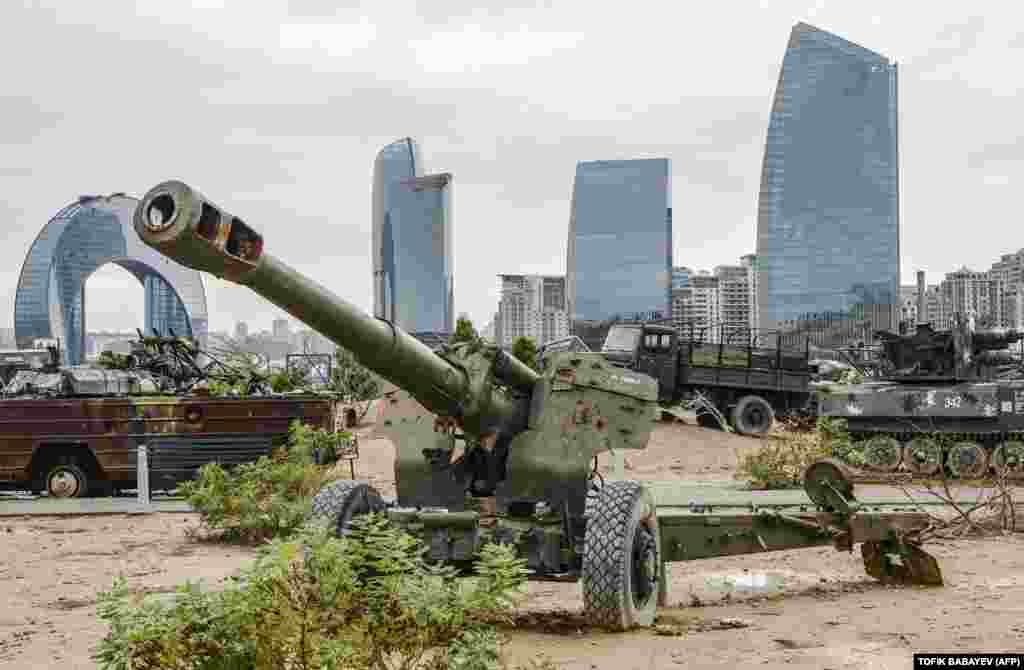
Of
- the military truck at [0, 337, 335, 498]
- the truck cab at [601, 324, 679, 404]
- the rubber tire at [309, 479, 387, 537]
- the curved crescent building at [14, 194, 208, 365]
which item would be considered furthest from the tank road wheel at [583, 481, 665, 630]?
the curved crescent building at [14, 194, 208, 365]

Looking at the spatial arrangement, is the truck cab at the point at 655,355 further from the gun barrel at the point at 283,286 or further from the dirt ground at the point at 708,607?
the gun barrel at the point at 283,286

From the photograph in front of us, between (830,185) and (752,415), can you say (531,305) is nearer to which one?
(830,185)

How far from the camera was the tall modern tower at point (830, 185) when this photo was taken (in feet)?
290

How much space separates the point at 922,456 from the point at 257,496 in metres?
9.77

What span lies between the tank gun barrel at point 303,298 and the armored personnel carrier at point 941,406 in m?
11.2

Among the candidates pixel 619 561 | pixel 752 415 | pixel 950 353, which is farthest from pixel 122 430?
pixel 752 415

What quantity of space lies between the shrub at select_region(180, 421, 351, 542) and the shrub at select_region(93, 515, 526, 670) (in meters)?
6.84

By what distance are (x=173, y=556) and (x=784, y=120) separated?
273 feet

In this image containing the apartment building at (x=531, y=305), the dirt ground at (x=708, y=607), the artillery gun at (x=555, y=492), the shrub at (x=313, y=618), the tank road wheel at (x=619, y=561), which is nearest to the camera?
the shrub at (x=313, y=618)

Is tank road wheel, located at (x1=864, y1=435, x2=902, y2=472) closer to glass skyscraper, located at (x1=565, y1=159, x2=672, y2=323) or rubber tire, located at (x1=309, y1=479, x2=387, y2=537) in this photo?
rubber tire, located at (x1=309, y1=479, x2=387, y2=537)

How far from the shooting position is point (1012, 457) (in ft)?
55.4

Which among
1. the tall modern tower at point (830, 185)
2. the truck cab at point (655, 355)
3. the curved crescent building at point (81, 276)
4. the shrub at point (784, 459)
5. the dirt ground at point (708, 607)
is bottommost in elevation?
the dirt ground at point (708, 607)

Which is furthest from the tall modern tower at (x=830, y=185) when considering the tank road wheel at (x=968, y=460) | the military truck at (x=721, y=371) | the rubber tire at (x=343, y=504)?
the rubber tire at (x=343, y=504)

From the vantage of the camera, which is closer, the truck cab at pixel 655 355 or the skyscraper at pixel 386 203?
the truck cab at pixel 655 355
